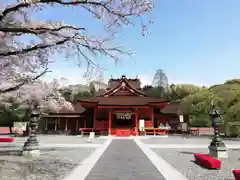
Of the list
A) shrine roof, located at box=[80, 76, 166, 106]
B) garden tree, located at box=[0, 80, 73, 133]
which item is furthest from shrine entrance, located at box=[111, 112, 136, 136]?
garden tree, located at box=[0, 80, 73, 133]

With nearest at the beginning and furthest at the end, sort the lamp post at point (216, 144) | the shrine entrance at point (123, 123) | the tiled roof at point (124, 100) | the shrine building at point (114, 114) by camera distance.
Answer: the lamp post at point (216, 144) < the shrine entrance at point (123, 123) < the shrine building at point (114, 114) < the tiled roof at point (124, 100)

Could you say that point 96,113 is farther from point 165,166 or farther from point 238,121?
point 165,166

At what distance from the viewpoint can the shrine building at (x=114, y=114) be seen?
107 ft

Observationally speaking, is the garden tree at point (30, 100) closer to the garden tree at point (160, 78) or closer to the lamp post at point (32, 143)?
the lamp post at point (32, 143)

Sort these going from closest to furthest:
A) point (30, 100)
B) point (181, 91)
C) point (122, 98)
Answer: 1. point (30, 100)
2. point (122, 98)
3. point (181, 91)

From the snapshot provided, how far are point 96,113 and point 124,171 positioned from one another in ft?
85.8

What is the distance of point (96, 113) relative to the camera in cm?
3512

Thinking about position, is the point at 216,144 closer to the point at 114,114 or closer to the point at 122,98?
the point at 114,114

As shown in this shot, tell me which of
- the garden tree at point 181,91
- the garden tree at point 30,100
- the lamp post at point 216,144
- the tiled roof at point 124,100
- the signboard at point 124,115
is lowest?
the lamp post at point 216,144

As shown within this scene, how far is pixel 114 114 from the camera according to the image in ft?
112

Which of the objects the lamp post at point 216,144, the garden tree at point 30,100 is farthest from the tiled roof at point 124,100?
the lamp post at point 216,144

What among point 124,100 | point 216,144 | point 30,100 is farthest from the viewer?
point 124,100

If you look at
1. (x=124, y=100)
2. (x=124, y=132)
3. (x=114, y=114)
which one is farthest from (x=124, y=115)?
(x=124, y=132)

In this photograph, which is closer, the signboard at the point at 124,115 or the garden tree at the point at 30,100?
the garden tree at the point at 30,100
